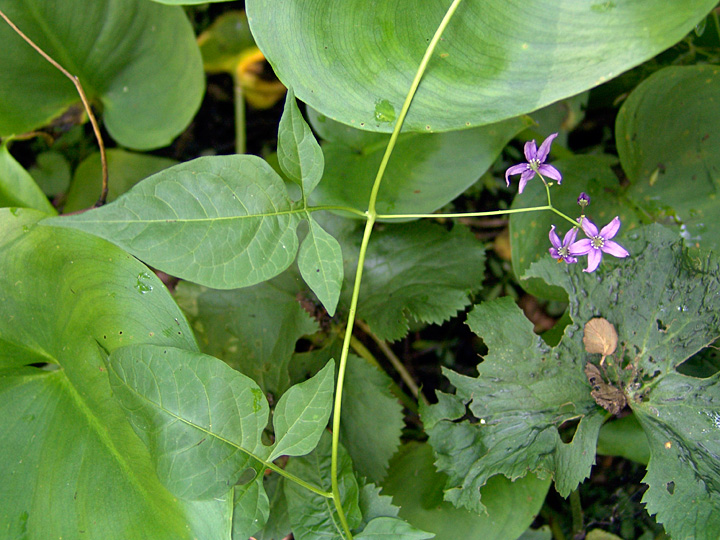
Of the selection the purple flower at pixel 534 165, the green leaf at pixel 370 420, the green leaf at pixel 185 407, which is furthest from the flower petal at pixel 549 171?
the green leaf at pixel 185 407

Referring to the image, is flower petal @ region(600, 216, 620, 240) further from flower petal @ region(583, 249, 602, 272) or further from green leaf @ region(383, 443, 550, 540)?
green leaf @ region(383, 443, 550, 540)

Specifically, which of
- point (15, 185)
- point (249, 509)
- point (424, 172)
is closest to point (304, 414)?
point (249, 509)

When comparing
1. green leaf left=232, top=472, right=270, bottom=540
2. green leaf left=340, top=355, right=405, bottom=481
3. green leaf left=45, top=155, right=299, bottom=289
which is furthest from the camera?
green leaf left=340, top=355, right=405, bottom=481

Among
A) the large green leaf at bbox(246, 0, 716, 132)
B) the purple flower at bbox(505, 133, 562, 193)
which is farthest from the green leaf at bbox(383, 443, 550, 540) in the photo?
the large green leaf at bbox(246, 0, 716, 132)

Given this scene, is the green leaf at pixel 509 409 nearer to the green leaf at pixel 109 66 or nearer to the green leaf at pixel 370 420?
the green leaf at pixel 370 420

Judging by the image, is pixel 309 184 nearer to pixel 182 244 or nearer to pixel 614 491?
pixel 182 244

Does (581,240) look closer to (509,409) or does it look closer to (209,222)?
(509,409)

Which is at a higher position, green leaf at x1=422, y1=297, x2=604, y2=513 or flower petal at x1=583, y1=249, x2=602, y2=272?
flower petal at x1=583, y1=249, x2=602, y2=272
